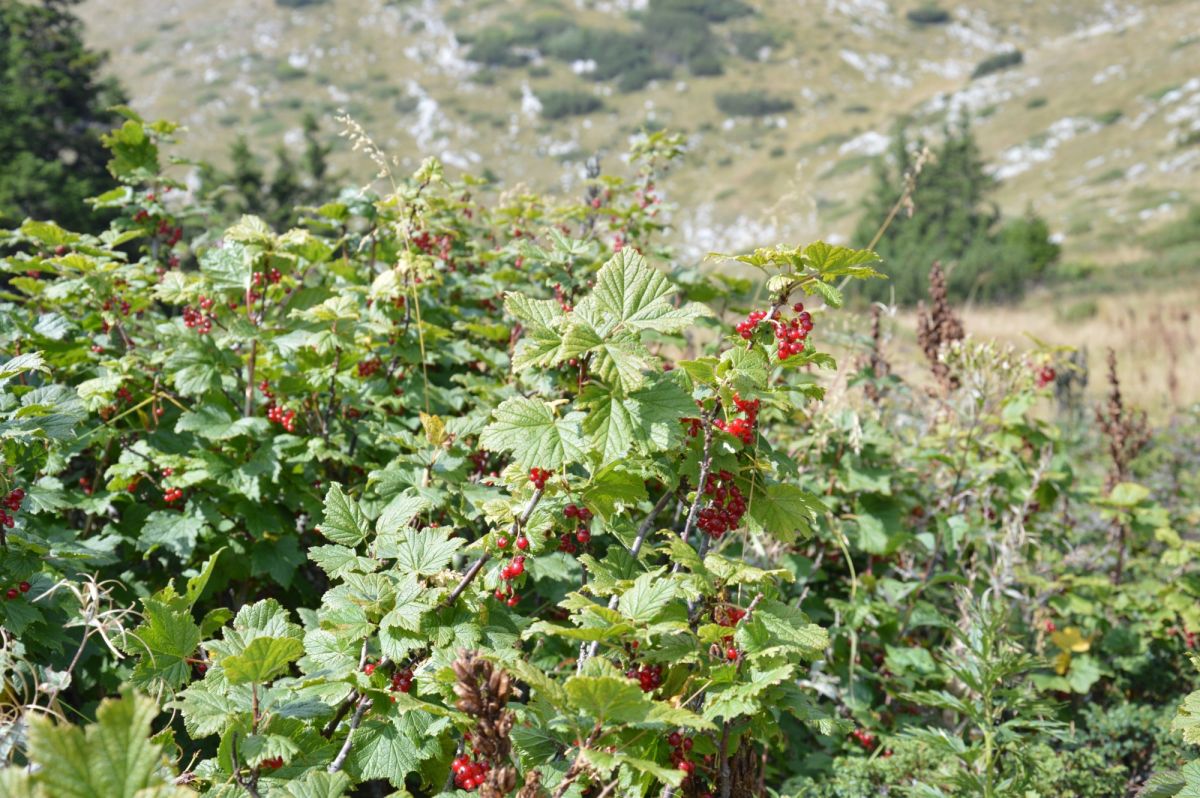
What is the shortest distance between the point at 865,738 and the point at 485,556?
2.07 metres

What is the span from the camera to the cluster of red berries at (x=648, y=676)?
5.15ft

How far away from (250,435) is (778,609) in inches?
69.9

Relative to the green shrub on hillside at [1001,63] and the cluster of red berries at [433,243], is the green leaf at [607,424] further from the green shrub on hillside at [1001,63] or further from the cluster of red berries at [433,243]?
the green shrub on hillside at [1001,63]

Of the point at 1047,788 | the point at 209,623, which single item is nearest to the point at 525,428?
the point at 209,623

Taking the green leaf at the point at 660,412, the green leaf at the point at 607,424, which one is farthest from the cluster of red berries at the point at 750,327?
the green leaf at the point at 607,424

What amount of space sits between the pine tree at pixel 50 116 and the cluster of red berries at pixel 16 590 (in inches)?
618

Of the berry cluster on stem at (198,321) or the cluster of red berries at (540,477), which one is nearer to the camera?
the cluster of red berries at (540,477)

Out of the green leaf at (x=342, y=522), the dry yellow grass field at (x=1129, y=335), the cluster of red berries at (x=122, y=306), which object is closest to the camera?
the green leaf at (x=342, y=522)

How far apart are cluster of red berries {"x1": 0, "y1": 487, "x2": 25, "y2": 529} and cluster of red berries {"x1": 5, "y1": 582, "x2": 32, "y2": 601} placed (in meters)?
0.16

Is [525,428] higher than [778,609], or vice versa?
[525,428]

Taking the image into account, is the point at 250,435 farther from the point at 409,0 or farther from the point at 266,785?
the point at 409,0

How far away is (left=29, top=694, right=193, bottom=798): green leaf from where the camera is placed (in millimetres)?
972

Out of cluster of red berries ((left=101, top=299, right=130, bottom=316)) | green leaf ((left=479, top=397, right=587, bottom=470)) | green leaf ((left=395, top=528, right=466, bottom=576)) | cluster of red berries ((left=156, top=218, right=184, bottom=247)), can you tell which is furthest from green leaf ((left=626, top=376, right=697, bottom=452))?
cluster of red berries ((left=156, top=218, right=184, bottom=247))

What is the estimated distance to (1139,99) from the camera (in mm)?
52625
